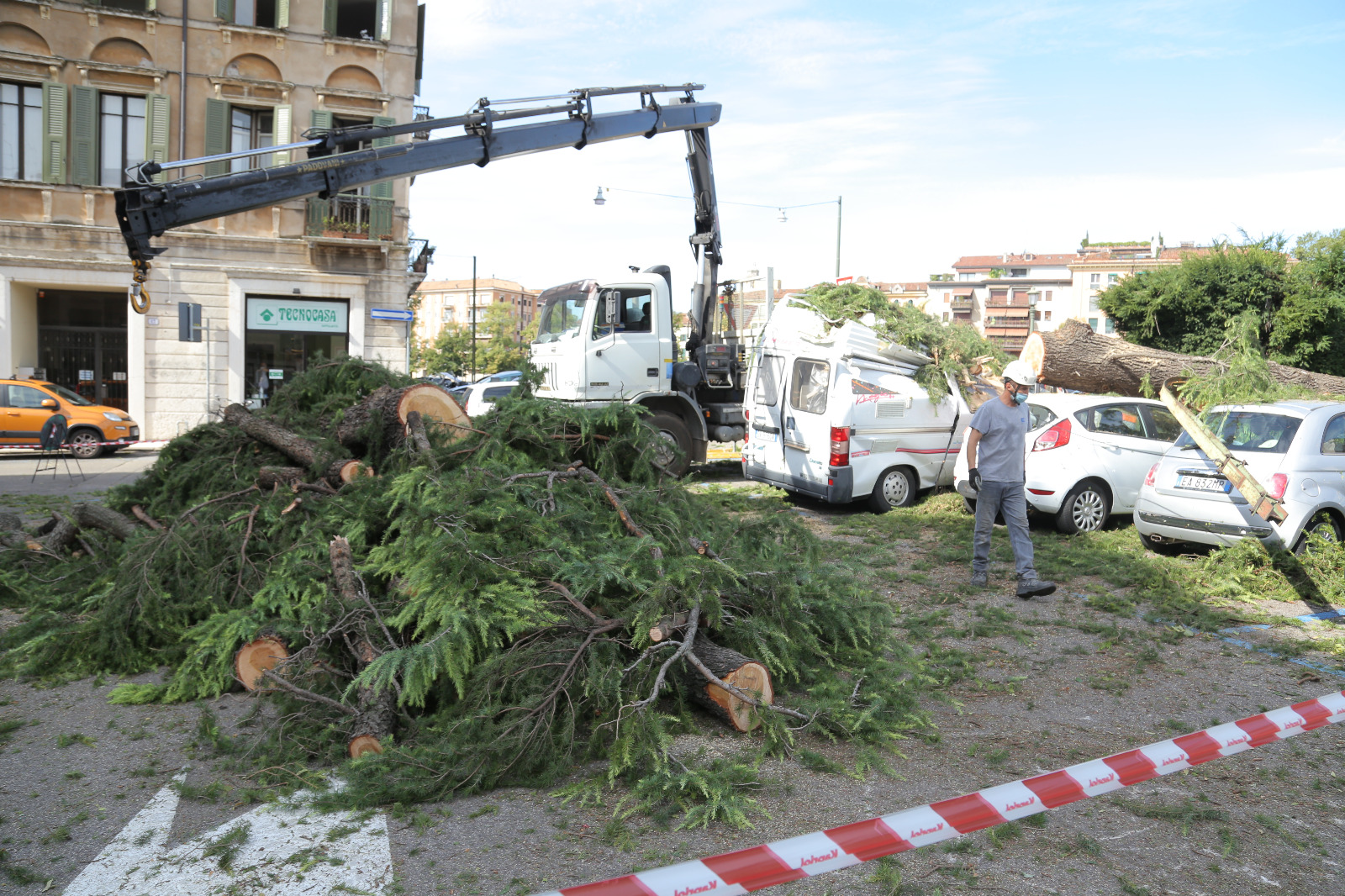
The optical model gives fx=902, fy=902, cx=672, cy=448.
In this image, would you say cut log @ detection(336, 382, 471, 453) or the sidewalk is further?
the sidewalk

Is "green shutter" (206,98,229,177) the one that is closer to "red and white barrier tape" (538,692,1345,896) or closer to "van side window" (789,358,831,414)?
"van side window" (789,358,831,414)

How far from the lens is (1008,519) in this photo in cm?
765

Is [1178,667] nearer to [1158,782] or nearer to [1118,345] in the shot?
[1158,782]

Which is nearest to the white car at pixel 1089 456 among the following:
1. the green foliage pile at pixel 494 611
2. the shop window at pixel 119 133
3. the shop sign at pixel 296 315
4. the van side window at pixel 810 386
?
the van side window at pixel 810 386

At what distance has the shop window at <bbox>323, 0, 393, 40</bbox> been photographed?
73.3 ft

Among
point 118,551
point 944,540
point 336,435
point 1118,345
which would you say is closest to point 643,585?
point 336,435

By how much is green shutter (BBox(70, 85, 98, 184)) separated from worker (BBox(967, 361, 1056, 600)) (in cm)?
2106

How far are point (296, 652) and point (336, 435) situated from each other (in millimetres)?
2657

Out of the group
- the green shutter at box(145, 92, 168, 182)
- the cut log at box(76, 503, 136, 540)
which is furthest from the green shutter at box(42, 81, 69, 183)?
the cut log at box(76, 503, 136, 540)


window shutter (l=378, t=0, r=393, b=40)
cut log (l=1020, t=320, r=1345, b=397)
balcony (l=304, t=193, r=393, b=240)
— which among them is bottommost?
cut log (l=1020, t=320, r=1345, b=397)

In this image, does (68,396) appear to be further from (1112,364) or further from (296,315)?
(1112,364)

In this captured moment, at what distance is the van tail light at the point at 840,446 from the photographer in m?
10.6

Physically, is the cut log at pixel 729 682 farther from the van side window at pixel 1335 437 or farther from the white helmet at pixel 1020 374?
the van side window at pixel 1335 437

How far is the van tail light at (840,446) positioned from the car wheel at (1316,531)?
176 inches
